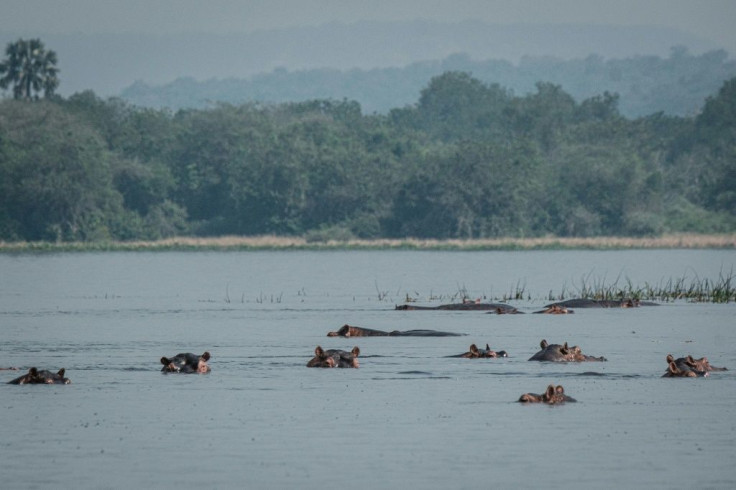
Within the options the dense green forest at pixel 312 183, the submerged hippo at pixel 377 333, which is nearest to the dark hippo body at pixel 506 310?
the submerged hippo at pixel 377 333

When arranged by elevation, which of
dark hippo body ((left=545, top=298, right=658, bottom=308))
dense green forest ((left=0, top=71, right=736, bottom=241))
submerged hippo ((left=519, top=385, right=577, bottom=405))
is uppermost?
dense green forest ((left=0, top=71, right=736, bottom=241))

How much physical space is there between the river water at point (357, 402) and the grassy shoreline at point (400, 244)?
173 ft

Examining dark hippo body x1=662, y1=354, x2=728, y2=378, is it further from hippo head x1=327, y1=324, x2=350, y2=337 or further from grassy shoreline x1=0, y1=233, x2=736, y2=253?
grassy shoreline x1=0, y1=233, x2=736, y2=253

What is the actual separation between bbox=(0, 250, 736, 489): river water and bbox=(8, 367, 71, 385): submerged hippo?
0.25m

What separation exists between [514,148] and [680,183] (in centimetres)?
1513

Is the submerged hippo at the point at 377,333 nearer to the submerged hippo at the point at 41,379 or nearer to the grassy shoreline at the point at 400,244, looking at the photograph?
the submerged hippo at the point at 41,379

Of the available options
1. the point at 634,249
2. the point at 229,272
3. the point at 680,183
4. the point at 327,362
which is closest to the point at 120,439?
the point at 327,362

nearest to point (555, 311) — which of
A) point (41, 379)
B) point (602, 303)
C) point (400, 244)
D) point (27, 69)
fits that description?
point (602, 303)

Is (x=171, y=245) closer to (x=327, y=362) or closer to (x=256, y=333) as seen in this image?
(x=256, y=333)

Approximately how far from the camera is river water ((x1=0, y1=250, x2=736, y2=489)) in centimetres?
1925

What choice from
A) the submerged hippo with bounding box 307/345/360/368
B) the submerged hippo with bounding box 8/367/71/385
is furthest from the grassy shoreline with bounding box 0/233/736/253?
the submerged hippo with bounding box 8/367/71/385

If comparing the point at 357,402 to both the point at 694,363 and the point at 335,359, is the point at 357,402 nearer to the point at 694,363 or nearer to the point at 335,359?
the point at 335,359

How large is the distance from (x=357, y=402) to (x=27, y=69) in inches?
4301

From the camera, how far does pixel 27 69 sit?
424ft
